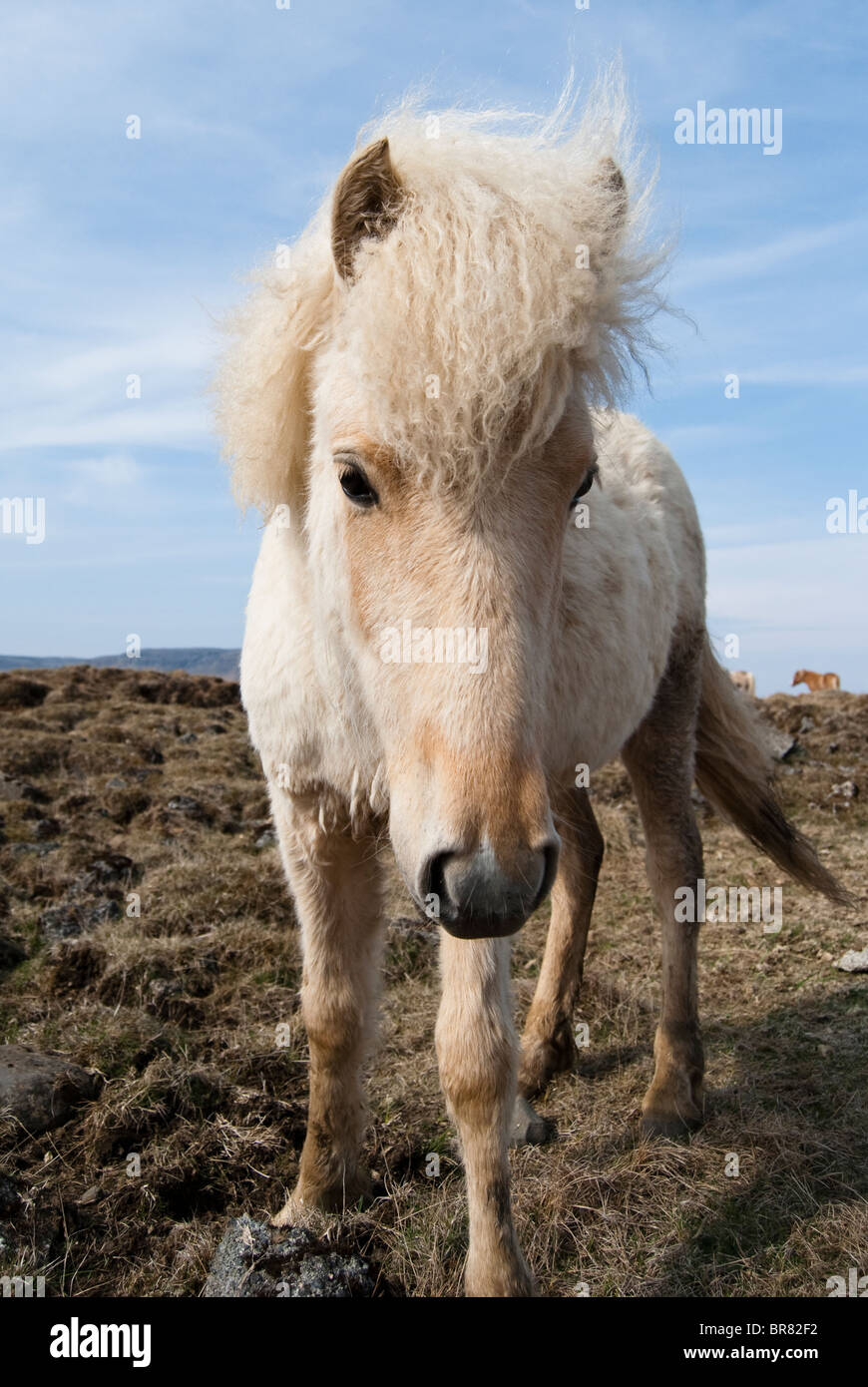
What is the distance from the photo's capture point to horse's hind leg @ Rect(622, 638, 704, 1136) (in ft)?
12.3


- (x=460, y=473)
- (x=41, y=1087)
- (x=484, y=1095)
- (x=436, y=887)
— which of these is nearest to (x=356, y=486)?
(x=460, y=473)

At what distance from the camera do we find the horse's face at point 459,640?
1.70 m

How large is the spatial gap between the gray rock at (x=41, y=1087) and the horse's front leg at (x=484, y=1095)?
160 cm

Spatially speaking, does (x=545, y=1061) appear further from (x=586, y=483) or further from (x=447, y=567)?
(x=447, y=567)

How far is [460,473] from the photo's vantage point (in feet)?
6.18

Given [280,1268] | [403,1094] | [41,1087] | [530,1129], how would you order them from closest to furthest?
[280,1268] → [41,1087] → [530,1129] → [403,1094]

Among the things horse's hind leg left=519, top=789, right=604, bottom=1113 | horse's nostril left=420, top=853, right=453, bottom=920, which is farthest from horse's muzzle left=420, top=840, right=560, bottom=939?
horse's hind leg left=519, top=789, right=604, bottom=1113

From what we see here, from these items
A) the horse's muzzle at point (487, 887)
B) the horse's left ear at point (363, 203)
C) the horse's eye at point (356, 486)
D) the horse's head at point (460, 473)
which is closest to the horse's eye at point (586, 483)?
the horse's head at point (460, 473)

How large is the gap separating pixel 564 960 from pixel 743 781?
4.45 feet

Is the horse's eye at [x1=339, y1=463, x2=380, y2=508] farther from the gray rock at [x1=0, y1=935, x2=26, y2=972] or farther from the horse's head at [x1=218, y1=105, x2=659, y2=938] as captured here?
the gray rock at [x1=0, y1=935, x2=26, y2=972]

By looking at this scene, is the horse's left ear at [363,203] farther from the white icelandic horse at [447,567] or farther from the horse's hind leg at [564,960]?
the horse's hind leg at [564,960]

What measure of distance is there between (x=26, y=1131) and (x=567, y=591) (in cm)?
258

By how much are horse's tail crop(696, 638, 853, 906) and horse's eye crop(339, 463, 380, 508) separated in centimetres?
313
